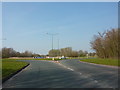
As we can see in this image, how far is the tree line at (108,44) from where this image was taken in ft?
A: 174

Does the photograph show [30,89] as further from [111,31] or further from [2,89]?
[111,31]

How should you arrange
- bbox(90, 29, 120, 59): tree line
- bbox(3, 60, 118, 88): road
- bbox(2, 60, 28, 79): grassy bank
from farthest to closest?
1. bbox(90, 29, 120, 59): tree line
2. bbox(2, 60, 28, 79): grassy bank
3. bbox(3, 60, 118, 88): road

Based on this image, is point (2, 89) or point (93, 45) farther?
point (93, 45)

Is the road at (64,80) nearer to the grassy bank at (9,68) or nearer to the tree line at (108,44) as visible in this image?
the grassy bank at (9,68)

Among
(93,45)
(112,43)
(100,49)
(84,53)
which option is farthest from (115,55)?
(84,53)

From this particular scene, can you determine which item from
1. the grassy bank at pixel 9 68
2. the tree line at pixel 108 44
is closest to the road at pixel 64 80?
the grassy bank at pixel 9 68

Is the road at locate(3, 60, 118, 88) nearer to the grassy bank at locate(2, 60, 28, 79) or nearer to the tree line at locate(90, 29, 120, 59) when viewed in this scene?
the grassy bank at locate(2, 60, 28, 79)

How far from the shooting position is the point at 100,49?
69.5m

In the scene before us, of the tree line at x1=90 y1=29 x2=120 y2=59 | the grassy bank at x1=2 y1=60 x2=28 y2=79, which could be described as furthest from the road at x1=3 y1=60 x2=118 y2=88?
the tree line at x1=90 y1=29 x2=120 y2=59

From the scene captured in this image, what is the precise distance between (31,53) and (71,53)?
29.6 m

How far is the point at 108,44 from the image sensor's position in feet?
195

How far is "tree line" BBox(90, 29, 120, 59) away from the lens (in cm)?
5301

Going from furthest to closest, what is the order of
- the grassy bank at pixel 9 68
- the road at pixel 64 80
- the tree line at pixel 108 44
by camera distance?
the tree line at pixel 108 44
the grassy bank at pixel 9 68
the road at pixel 64 80

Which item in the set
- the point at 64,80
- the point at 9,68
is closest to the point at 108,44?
the point at 9,68
